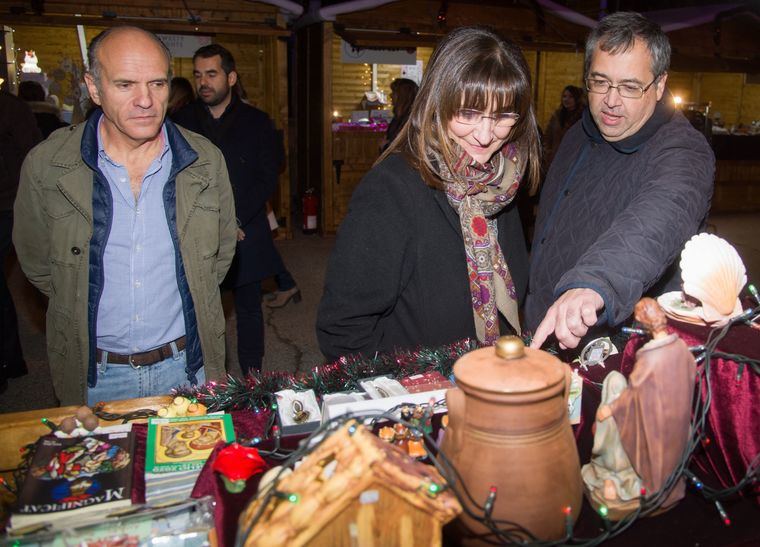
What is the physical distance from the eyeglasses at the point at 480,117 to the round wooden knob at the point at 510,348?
905mm

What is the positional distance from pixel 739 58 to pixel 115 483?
11.4 metres

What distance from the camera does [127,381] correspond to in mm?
2176

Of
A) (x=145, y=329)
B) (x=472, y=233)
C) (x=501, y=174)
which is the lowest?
(x=145, y=329)

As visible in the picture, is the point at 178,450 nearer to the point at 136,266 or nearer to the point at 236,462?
the point at 236,462

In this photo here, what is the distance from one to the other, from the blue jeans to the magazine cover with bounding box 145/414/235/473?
96 cm

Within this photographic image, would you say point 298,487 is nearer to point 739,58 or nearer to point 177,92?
point 177,92

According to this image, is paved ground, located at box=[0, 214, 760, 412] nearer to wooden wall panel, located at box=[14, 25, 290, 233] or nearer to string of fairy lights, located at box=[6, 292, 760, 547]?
wooden wall panel, located at box=[14, 25, 290, 233]

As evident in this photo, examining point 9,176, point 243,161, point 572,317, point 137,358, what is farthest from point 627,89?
point 9,176

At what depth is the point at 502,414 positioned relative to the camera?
844 millimetres

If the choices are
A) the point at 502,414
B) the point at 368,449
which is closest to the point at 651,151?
the point at 502,414

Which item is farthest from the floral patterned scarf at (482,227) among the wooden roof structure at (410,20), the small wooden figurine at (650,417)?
the wooden roof structure at (410,20)

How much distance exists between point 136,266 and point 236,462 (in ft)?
4.09

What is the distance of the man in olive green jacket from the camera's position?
6.67 feet

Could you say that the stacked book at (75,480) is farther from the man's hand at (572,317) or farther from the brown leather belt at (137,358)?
the brown leather belt at (137,358)
